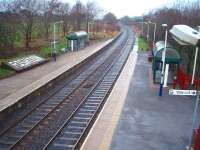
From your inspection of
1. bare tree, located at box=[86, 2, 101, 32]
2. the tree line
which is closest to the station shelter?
the tree line

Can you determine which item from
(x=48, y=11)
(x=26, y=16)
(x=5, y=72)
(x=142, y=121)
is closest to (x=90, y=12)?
(x=48, y=11)

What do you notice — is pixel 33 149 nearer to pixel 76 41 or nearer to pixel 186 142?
pixel 186 142

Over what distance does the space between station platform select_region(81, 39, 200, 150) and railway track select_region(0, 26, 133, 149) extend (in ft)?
2.75

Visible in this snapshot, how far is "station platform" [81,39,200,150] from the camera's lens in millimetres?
12141

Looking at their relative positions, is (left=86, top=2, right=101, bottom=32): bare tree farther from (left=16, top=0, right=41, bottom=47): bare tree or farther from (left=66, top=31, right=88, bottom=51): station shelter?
(left=16, top=0, right=41, bottom=47): bare tree

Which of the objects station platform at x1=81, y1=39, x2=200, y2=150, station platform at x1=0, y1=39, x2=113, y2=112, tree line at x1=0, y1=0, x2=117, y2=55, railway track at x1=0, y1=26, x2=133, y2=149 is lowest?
railway track at x1=0, y1=26, x2=133, y2=149

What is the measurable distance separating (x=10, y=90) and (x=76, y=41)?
2450 centimetres

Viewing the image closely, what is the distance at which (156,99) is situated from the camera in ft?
61.6

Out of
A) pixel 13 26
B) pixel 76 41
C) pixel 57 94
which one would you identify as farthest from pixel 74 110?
pixel 76 41

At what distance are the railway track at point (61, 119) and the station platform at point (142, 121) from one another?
84 cm

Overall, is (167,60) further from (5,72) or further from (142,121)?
(5,72)

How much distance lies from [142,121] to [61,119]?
408 centimetres

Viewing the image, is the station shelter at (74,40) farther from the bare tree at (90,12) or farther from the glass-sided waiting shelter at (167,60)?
the bare tree at (90,12)

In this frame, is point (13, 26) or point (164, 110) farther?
point (13, 26)
